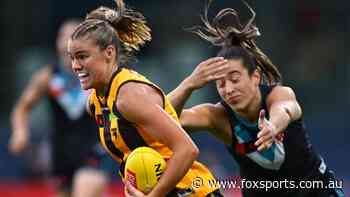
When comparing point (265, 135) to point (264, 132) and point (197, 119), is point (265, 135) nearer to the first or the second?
point (264, 132)

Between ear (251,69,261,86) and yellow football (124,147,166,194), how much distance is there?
1029 millimetres

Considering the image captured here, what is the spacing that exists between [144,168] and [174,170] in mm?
160

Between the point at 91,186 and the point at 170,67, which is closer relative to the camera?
the point at 91,186

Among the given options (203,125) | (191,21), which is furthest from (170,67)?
(203,125)

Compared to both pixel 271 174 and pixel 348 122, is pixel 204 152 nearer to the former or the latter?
pixel 348 122

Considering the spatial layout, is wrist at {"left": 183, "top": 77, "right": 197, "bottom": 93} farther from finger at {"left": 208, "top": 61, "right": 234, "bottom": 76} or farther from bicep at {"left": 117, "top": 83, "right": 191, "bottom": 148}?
bicep at {"left": 117, "top": 83, "right": 191, "bottom": 148}

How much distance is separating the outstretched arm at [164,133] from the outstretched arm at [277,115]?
392mm

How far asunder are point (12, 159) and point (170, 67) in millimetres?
2623

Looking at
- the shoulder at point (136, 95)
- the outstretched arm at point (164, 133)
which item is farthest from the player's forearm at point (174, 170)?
the shoulder at point (136, 95)

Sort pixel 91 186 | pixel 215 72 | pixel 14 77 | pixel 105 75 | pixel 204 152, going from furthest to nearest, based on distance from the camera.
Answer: pixel 14 77 → pixel 204 152 → pixel 91 186 → pixel 215 72 → pixel 105 75

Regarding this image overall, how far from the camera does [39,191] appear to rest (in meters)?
14.5

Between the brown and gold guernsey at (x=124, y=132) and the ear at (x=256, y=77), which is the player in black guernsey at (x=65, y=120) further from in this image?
the brown and gold guernsey at (x=124, y=132)

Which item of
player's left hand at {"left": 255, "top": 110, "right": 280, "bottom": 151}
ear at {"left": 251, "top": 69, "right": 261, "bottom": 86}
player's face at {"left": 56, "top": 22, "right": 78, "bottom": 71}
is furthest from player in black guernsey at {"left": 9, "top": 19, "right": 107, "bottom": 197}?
player's left hand at {"left": 255, "top": 110, "right": 280, "bottom": 151}

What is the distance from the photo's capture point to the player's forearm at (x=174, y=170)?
5.46m
